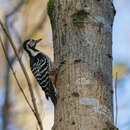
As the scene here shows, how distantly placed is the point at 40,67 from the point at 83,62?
2.21 meters

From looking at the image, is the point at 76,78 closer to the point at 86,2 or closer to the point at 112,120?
the point at 112,120

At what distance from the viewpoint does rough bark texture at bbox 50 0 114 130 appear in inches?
94.2

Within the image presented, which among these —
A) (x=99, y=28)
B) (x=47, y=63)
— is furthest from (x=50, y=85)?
(x=99, y=28)

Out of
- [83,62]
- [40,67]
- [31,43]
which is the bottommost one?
[40,67]

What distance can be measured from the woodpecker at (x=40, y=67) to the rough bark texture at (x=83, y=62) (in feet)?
4.43

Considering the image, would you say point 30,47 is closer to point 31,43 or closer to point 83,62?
point 31,43

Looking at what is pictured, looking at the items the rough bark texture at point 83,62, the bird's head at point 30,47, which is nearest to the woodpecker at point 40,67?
the bird's head at point 30,47

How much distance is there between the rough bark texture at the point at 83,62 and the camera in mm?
2393

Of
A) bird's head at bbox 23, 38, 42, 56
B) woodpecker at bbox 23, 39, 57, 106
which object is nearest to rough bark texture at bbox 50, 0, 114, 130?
woodpecker at bbox 23, 39, 57, 106

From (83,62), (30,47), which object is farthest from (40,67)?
(83,62)

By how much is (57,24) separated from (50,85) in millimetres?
1513

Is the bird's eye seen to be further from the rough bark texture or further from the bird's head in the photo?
the rough bark texture

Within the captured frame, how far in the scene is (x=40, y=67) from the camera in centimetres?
478

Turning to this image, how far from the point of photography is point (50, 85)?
4.36 metres
